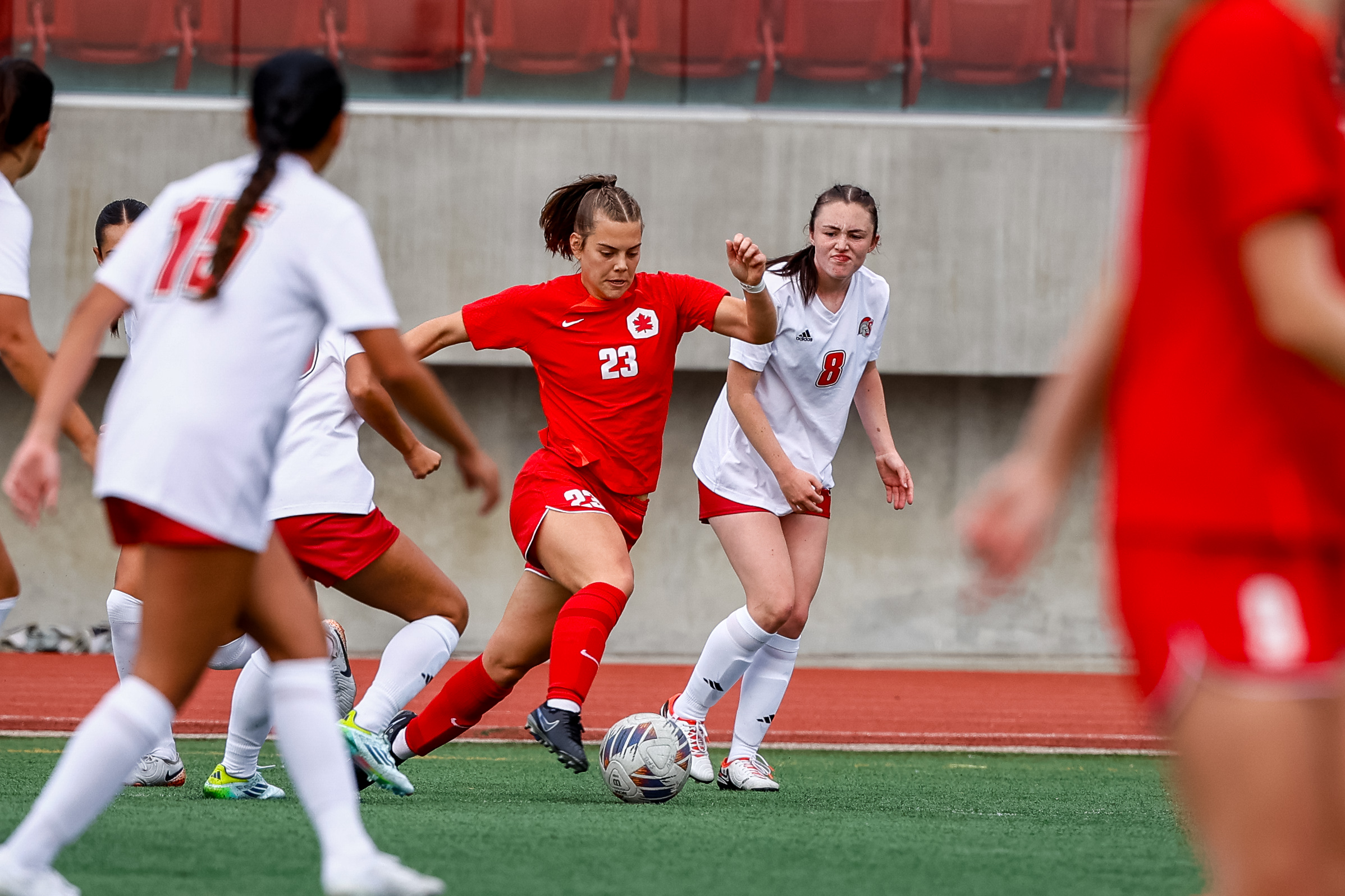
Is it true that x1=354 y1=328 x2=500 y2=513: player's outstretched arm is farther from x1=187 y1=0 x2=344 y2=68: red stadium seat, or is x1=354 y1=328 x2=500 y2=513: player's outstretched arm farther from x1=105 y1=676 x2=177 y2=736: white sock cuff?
x1=187 y1=0 x2=344 y2=68: red stadium seat

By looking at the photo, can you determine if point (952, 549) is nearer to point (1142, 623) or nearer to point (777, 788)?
point (777, 788)

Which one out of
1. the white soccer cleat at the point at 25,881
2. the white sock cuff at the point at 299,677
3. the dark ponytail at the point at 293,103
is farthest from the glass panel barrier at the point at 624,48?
the white soccer cleat at the point at 25,881

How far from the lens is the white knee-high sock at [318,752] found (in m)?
2.94

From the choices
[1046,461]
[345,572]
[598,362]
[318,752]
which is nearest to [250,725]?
[345,572]

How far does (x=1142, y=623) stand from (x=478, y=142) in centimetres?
1119

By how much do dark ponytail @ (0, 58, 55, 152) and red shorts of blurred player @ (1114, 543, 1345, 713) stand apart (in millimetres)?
3156

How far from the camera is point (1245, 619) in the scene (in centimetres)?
163

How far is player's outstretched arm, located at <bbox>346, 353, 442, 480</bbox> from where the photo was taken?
4.46 metres

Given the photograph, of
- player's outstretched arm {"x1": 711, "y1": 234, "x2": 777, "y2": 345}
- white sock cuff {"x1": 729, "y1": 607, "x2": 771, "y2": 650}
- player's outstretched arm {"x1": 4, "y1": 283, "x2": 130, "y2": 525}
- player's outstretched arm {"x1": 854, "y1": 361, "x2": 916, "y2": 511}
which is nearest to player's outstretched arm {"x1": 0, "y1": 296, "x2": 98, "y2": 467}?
player's outstretched arm {"x1": 4, "y1": 283, "x2": 130, "y2": 525}

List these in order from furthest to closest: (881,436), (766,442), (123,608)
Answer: (881,436), (766,442), (123,608)

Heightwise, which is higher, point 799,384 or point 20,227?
point 20,227

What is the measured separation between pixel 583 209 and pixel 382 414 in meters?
1.42

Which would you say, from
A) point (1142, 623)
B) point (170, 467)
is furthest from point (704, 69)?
point (1142, 623)

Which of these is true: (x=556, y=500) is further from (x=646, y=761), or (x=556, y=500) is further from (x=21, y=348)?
(x=21, y=348)
